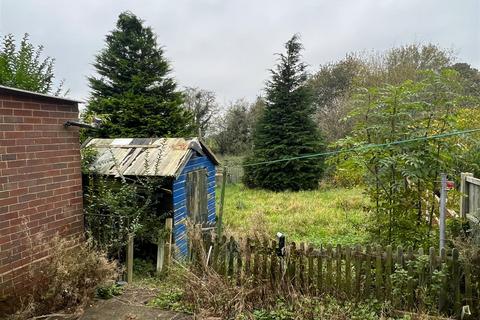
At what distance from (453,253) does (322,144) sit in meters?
15.5

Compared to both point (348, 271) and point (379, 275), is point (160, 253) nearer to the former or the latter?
point (348, 271)

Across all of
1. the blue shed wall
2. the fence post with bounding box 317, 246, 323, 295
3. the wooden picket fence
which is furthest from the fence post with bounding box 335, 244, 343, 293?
the blue shed wall

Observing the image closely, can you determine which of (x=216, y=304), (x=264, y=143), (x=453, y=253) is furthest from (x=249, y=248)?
(x=264, y=143)

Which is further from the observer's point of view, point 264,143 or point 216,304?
point 264,143

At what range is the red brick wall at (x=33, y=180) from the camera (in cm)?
391

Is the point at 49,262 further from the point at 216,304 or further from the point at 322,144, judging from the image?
the point at 322,144

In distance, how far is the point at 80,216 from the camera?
521 cm

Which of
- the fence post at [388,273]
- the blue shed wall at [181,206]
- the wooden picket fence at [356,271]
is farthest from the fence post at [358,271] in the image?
the blue shed wall at [181,206]

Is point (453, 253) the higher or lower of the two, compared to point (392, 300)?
higher

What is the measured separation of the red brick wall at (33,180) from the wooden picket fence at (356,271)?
1937 millimetres

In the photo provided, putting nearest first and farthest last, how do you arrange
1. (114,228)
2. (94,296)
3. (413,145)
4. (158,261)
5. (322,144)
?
(94,296), (413,145), (114,228), (158,261), (322,144)

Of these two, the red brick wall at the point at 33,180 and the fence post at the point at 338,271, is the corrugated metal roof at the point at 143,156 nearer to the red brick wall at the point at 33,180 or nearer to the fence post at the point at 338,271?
the red brick wall at the point at 33,180

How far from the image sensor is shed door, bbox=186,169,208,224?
7.44m

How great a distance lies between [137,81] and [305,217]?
8701mm
